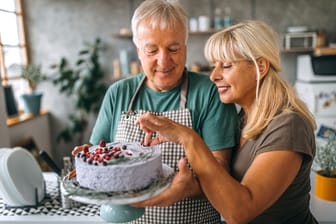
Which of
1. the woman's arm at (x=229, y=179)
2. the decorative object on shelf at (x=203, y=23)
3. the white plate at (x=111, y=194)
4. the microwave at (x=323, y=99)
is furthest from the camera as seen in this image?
the decorative object on shelf at (x=203, y=23)

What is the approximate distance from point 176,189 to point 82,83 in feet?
9.32

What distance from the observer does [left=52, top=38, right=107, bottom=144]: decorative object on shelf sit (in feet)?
11.3

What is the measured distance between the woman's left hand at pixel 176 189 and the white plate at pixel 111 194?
2 cm

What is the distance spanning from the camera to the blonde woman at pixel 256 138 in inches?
32.8

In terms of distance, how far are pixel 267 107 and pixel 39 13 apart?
348 cm

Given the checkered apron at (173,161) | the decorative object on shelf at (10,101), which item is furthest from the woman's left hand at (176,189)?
the decorative object on shelf at (10,101)

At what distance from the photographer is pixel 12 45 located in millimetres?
3521

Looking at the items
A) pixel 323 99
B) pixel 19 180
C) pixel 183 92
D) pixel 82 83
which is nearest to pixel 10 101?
pixel 82 83

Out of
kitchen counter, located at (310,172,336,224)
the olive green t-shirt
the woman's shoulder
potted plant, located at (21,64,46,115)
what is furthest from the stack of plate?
potted plant, located at (21,64,46,115)

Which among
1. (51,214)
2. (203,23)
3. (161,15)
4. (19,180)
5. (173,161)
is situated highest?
(203,23)

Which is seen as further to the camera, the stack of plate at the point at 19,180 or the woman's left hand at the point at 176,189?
the stack of plate at the point at 19,180

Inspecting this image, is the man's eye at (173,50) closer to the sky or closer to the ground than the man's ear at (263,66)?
closer to the sky

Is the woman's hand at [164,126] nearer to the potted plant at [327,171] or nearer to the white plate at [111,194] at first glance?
the white plate at [111,194]

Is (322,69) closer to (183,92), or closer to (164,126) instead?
(183,92)
